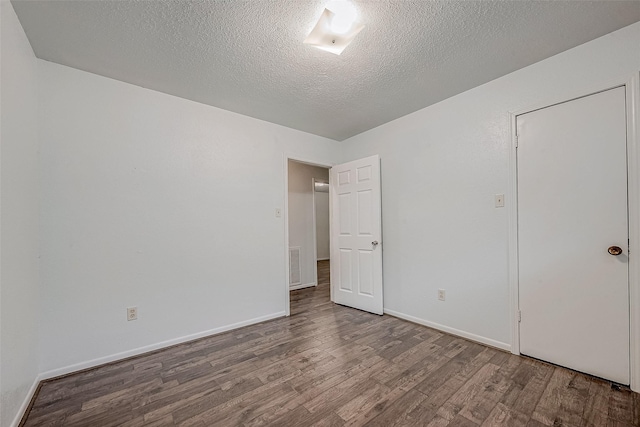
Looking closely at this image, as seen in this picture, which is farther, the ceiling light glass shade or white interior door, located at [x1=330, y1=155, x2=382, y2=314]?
white interior door, located at [x1=330, y1=155, x2=382, y2=314]

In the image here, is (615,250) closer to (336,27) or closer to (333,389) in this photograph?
(333,389)

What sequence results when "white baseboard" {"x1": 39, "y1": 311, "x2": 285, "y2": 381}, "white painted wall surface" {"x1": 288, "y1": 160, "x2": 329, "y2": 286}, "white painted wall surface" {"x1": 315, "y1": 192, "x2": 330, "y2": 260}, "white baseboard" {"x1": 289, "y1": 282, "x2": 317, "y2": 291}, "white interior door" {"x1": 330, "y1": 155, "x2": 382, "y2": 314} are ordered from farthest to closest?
1. "white painted wall surface" {"x1": 315, "y1": 192, "x2": 330, "y2": 260}
2. "white painted wall surface" {"x1": 288, "y1": 160, "x2": 329, "y2": 286}
3. "white baseboard" {"x1": 289, "y1": 282, "x2": 317, "y2": 291}
4. "white interior door" {"x1": 330, "y1": 155, "x2": 382, "y2": 314}
5. "white baseboard" {"x1": 39, "y1": 311, "x2": 285, "y2": 381}

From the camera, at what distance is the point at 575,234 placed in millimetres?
1956

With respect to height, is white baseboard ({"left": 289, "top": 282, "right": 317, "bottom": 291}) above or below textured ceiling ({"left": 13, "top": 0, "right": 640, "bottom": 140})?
below

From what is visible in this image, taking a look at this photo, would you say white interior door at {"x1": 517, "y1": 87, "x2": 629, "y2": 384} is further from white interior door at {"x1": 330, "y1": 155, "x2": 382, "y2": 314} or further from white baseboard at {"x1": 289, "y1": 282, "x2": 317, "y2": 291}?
white baseboard at {"x1": 289, "y1": 282, "x2": 317, "y2": 291}

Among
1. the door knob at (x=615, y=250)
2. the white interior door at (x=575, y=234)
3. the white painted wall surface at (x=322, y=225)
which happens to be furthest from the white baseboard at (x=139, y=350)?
the white painted wall surface at (x=322, y=225)

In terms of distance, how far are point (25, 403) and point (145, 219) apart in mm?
1401

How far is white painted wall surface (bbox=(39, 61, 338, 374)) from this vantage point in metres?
2.04

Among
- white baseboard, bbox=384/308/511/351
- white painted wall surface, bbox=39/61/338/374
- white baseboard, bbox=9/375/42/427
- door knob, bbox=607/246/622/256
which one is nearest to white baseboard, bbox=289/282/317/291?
white painted wall surface, bbox=39/61/338/374

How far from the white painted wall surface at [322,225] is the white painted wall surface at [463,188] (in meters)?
5.05

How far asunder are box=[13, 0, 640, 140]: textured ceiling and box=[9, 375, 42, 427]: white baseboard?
2396 mm

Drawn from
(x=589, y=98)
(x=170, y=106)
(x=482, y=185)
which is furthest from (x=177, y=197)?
(x=589, y=98)

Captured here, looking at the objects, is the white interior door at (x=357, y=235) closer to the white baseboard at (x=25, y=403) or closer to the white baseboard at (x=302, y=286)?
the white baseboard at (x=302, y=286)

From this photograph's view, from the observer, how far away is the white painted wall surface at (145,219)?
2.04 m
